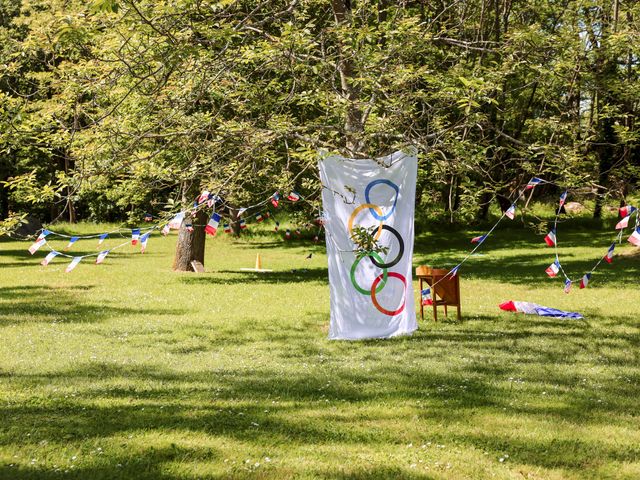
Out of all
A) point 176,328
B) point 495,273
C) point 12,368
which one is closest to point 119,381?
point 12,368

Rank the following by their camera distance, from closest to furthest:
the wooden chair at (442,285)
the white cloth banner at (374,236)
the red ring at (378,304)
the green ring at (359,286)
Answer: the white cloth banner at (374,236), the green ring at (359,286), the red ring at (378,304), the wooden chair at (442,285)

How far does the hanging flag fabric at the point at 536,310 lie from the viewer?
48.8 ft

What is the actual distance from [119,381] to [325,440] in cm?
337

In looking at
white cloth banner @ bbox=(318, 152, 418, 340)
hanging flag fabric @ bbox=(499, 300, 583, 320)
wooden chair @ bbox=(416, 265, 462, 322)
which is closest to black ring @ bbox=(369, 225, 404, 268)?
white cloth banner @ bbox=(318, 152, 418, 340)

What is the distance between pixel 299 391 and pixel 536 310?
798 cm

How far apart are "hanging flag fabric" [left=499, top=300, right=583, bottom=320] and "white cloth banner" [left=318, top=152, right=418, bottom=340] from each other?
3978mm

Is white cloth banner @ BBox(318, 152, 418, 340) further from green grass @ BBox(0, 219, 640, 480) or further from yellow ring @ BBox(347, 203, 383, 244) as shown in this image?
green grass @ BBox(0, 219, 640, 480)

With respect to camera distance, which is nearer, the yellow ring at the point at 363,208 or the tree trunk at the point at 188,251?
the yellow ring at the point at 363,208

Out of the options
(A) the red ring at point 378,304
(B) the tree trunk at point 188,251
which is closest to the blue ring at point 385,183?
(A) the red ring at point 378,304

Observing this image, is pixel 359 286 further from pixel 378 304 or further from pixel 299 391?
pixel 299 391

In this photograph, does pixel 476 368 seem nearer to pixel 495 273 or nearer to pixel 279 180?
pixel 279 180

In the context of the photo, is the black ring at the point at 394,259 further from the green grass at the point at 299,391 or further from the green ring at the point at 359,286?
the green grass at the point at 299,391

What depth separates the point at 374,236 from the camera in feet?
38.9

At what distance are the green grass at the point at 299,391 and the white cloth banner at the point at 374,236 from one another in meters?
0.51
